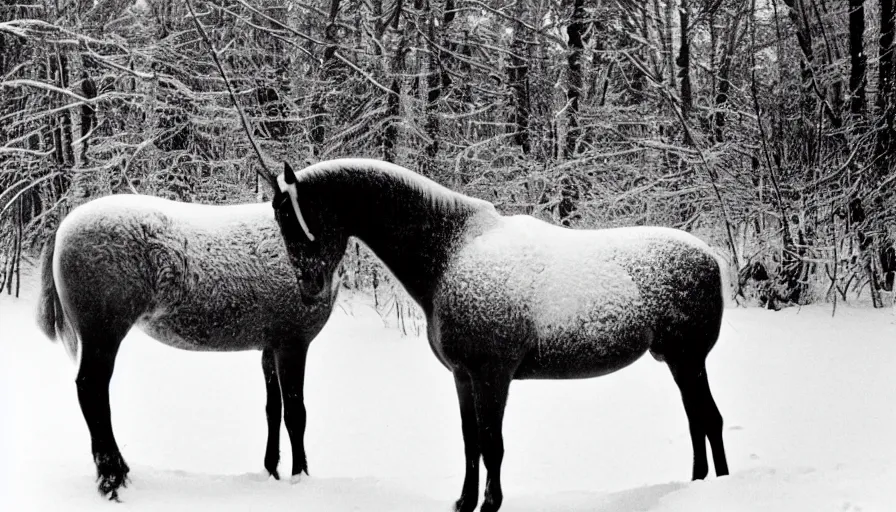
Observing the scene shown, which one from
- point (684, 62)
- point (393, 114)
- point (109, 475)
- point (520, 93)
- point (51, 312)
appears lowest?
point (109, 475)

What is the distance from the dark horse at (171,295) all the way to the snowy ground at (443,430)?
57 cm

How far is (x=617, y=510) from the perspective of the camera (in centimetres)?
384

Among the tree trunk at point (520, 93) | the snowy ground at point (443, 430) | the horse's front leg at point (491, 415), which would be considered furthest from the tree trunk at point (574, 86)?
the horse's front leg at point (491, 415)

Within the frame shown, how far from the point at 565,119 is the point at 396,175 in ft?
31.0

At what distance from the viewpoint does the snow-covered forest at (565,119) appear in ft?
34.9

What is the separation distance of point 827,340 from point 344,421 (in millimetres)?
6236

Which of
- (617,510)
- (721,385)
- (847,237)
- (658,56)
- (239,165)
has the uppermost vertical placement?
(658,56)

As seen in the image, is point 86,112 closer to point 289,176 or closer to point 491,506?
point 289,176

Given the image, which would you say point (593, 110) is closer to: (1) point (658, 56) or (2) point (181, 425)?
(1) point (658, 56)

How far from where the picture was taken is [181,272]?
14.3 ft

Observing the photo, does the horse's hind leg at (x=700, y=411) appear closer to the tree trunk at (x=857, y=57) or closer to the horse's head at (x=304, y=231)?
the horse's head at (x=304, y=231)

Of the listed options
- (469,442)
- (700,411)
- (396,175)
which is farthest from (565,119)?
(469,442)

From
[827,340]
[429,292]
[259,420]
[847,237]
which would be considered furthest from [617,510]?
[847,237]

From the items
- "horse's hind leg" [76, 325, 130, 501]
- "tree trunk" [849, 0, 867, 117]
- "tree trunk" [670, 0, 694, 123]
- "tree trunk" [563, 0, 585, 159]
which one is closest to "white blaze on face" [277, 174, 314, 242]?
"horse's hind leg" [76, 325, 130, 501]
